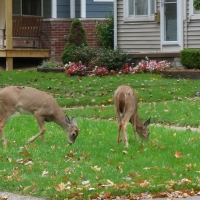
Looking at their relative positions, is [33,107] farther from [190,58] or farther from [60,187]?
[190,58]

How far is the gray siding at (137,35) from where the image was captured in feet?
89.8

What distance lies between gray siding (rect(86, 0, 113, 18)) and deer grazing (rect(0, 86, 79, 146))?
18311 mm

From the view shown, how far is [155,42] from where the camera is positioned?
27.3 m

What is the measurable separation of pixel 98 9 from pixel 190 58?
8185 mm

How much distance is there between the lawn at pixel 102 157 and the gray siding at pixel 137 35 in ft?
27.6

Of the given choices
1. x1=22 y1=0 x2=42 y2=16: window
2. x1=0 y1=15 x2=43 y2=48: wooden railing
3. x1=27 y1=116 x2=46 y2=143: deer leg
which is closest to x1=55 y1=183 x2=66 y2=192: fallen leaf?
x1=27 y1=116 x2=46 y2=143: deer leg

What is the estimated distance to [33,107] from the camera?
1289 centimetres

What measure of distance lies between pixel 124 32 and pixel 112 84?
6.36 metres

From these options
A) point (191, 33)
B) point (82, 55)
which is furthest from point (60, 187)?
point (82, 55)

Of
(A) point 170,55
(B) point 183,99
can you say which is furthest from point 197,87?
(A) point 170,55

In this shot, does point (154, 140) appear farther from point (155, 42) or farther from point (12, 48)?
point (12, 48)

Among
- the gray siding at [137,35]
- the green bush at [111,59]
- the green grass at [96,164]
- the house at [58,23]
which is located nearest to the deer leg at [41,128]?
the green grass at [96,164]

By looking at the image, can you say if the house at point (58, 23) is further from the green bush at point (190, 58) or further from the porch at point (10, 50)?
the green bush at point (190, 58)

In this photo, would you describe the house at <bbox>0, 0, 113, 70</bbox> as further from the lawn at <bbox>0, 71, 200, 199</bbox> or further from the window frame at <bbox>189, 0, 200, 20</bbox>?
the lawn at <bbox>0, 71, 200, 199</bbox>
